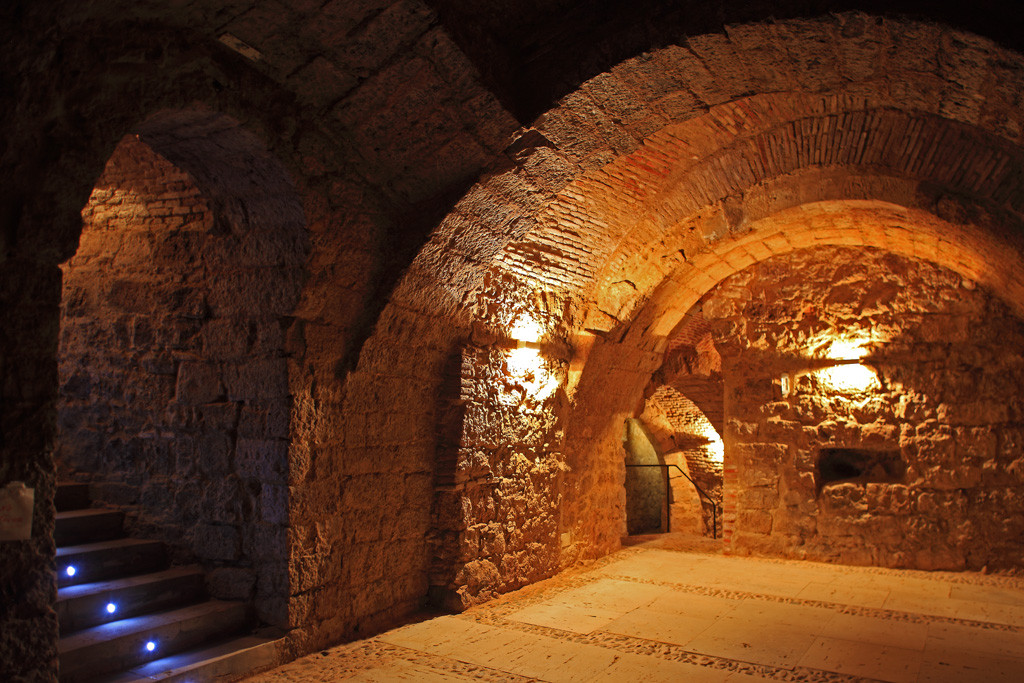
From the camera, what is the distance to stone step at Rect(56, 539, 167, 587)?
3.36 metres

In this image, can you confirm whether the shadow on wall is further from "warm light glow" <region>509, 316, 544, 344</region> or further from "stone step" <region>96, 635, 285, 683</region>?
"warm light glow" <region>509, 316, 544, 344</region>

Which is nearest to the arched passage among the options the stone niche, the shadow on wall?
the stone niche

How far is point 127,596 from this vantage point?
3.32 meters

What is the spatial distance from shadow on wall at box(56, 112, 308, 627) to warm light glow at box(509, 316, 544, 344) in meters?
1.82

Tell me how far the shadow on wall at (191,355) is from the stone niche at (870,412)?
4.65 m

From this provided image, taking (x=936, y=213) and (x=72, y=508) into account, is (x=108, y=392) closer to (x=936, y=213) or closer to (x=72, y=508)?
(x=72, y=508)

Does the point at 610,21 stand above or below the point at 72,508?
above

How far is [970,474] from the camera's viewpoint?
5926 millimetres

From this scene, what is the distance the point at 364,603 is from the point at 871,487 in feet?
15.1

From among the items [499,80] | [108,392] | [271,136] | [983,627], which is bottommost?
[983,627]

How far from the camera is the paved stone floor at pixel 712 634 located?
11.3 feet

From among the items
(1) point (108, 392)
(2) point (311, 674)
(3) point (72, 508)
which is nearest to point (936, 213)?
(2) point (311, 674)

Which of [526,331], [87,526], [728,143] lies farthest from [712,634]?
[87,526]

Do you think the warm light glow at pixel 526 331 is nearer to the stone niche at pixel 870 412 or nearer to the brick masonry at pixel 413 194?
the brick masonry at pixel 413 194
